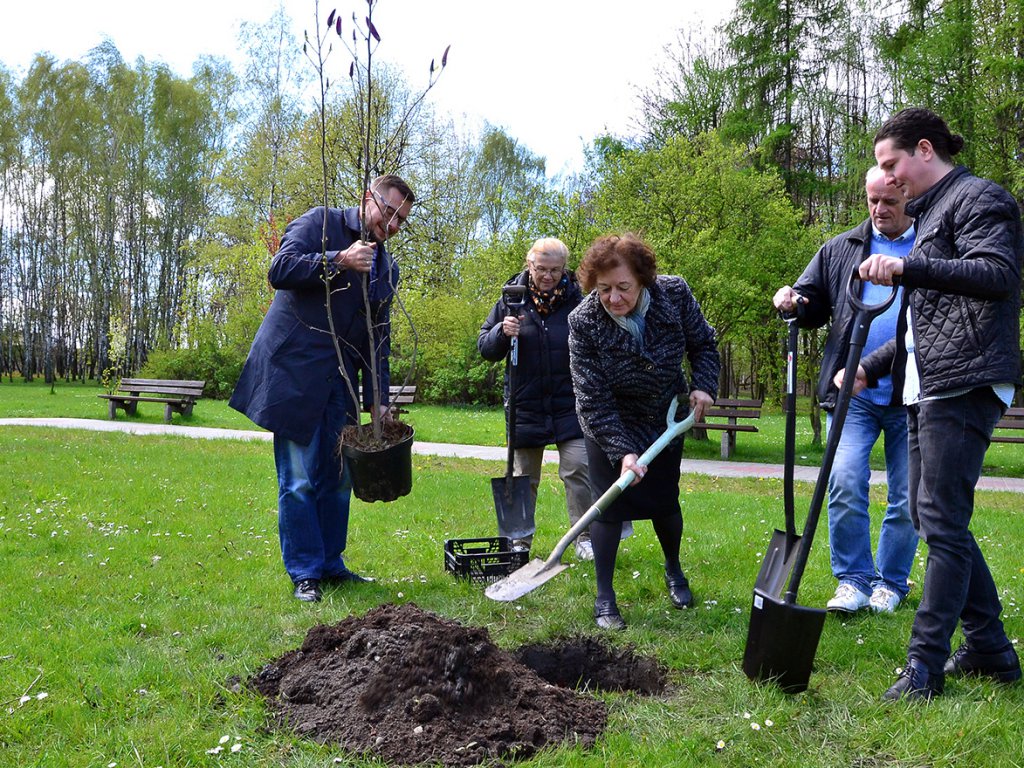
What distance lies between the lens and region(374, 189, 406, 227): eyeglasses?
4.25 meters

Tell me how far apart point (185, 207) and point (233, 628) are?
3184 centimetres

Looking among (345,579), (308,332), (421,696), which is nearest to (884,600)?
(421,696)

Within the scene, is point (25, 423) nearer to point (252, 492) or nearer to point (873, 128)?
point (252, 492)

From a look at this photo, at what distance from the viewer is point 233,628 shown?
12.2ft

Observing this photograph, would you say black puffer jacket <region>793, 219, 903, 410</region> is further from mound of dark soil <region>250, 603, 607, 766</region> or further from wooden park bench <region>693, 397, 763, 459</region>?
A: wooden park bench <region>693, 397, 763, 459</region>

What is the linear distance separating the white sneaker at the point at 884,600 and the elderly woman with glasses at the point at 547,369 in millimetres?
1770

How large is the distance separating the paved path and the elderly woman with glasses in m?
4.14

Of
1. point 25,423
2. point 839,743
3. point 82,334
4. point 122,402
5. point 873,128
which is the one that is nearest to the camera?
point 839,743

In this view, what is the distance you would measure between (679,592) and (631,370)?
1200 mm

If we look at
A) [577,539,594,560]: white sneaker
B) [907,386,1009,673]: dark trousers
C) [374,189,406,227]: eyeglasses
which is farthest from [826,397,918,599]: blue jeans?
[374,189,406,227]: eyeglasses

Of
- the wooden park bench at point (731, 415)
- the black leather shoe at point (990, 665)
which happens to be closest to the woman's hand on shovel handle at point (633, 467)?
the black leather shoe at point (990, 665)

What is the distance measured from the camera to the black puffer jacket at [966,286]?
2.62 metres

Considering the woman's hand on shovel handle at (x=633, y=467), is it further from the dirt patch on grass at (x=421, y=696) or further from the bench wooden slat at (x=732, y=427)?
the bench wooden slat at (x=732, y=427)

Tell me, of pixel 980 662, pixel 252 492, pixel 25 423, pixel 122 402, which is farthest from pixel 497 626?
pixel 122 402
